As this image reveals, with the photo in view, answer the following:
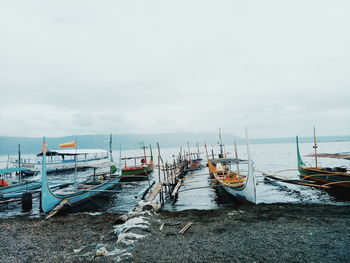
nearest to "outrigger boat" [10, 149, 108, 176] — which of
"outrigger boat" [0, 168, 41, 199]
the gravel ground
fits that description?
"outrigger boat" [0, 168, 41, 199]

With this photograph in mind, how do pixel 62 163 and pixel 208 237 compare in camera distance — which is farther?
pixel 62 163

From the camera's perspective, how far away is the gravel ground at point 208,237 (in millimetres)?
7426

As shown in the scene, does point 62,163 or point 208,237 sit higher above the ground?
point 62,163

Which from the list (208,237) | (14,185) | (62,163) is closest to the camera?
(208,237)

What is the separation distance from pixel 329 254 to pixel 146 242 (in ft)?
21.5

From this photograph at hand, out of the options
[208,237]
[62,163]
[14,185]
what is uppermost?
[62,163]

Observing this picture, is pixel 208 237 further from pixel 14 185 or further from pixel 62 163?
pixel 62 163

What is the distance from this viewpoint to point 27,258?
7980 mm

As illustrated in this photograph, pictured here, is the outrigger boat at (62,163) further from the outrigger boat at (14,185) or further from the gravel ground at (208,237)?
the gravel ground at (208,237)

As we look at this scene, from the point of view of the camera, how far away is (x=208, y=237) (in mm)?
9117

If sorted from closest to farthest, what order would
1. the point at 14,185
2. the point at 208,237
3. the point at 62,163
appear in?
the point at 208,237
the point at 14,185
the point at 62,163

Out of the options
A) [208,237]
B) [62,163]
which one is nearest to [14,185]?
[62,163]

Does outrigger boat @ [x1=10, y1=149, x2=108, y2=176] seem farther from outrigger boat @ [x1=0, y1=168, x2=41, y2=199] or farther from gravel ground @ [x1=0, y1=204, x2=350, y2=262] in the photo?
gravel ground @ [x1=0, y1=204, x2=350, y2=262]

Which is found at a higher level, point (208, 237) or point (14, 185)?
point (14, 185)
